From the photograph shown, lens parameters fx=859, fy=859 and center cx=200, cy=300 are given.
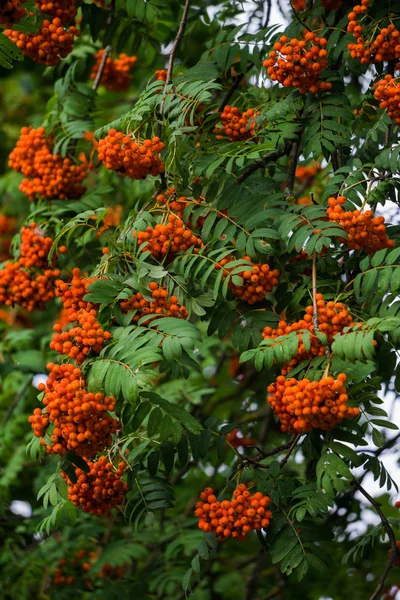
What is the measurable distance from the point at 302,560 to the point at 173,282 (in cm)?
106

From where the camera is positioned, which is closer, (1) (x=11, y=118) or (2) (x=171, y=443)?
(2) (x=171, y=443)

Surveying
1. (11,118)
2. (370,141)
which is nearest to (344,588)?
(370,141)

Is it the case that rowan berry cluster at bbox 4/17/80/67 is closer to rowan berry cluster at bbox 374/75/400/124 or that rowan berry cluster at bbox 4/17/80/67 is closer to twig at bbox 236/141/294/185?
twig at bbox 236/141/294/185

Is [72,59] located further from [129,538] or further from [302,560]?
[302,560]

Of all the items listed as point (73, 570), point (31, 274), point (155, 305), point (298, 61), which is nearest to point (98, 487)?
point (155, 305)

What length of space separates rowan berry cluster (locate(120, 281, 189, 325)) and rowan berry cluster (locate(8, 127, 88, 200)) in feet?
4.39

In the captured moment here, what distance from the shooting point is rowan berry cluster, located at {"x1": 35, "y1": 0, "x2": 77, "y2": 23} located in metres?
3.53

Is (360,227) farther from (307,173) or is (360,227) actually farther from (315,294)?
(307,173)

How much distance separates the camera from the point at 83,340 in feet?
9.28

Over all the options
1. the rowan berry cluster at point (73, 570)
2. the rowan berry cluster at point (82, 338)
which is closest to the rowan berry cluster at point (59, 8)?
the rowan berry cluster at point (82, 338)

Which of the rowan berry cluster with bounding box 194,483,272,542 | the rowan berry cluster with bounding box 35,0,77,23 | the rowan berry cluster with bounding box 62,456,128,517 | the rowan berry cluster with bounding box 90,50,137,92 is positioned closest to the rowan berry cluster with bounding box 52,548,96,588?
the rowan berry cluster with bounding box 62,456,128,517

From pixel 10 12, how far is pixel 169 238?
99cm

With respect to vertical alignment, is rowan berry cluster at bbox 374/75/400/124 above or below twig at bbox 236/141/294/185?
above

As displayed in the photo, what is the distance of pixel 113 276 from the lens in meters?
2.98
